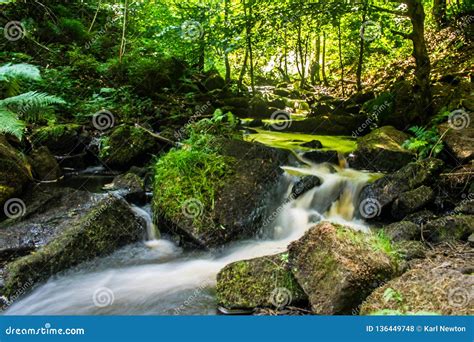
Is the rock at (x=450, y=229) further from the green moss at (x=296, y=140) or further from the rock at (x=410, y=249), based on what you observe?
the green moss at (x=296, y=140)

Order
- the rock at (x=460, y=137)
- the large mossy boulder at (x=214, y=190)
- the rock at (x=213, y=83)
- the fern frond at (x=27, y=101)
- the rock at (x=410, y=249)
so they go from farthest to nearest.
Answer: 1. the rock at (x=213, y=83)
2. the rock at (x=460, y=137)
3. the large mossy boulder at (x=214, y=190)
4. the fern frond at (x=27, y=101)
5. the rock at (x=410, y=249)

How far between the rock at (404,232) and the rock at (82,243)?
10.8 feet

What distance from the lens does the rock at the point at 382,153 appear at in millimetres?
7031

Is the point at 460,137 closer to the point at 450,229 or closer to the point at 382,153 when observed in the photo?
the point at 382,153

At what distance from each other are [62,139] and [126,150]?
4.28ft


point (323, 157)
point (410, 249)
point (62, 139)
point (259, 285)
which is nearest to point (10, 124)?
point (259, 285)

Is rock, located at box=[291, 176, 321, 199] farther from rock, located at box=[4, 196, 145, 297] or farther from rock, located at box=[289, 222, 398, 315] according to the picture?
rock, located at box=[289, 222, 398, 315]

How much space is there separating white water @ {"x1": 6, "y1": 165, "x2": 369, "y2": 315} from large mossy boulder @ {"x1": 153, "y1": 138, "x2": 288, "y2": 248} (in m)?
0.22

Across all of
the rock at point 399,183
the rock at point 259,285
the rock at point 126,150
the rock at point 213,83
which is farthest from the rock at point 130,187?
the rock at point 213,83

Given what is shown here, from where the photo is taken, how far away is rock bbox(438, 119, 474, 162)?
5.94 metres

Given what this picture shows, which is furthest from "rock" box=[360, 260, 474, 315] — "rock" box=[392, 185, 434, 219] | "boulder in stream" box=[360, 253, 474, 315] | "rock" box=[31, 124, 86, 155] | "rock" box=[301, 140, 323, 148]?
"rock" box=[31, 124, 86, 155]

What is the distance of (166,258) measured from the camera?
203 inches

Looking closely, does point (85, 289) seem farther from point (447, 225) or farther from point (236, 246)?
point (447, 225)

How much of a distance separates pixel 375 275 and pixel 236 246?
7.69ft
